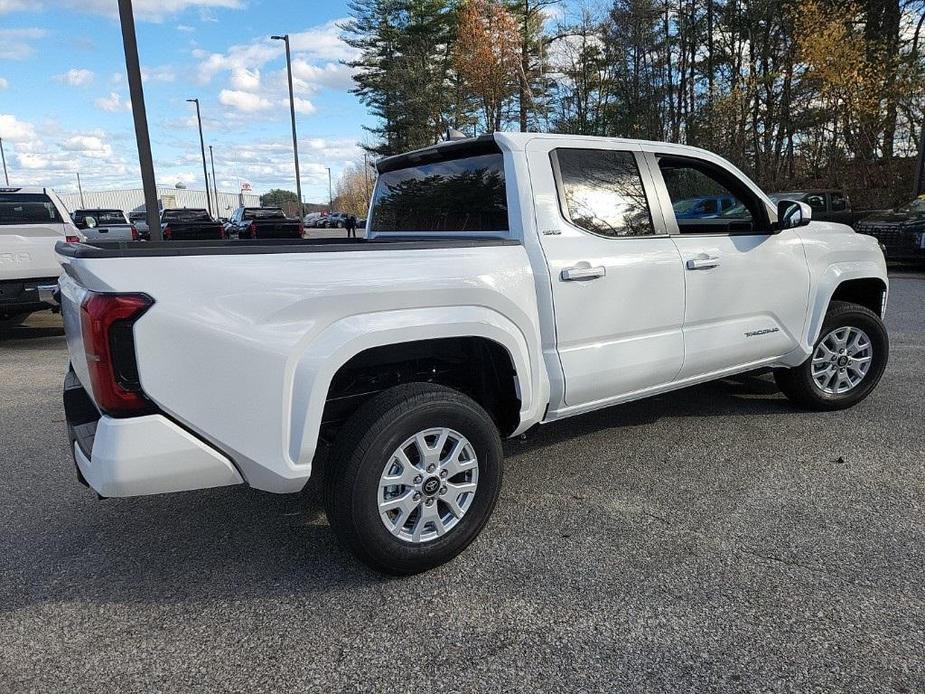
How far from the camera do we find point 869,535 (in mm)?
3016

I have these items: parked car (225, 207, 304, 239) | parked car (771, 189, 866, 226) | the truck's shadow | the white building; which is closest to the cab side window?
the truck's shadow

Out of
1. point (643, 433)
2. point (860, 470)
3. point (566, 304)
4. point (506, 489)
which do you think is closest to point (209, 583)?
point (506, 489)

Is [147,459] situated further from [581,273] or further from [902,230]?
[902,230]

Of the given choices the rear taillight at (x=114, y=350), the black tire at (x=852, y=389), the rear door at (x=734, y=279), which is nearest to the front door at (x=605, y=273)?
the rear door at (x=734, y=279)

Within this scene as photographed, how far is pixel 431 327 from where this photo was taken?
2734mm

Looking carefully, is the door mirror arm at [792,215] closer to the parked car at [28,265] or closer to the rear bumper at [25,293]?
the parked car at [28,265]

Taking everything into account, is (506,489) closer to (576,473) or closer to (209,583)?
(576,473)

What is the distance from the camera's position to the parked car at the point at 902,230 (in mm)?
12742

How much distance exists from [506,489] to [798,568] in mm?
1467

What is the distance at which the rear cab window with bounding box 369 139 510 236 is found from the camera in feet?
11.1

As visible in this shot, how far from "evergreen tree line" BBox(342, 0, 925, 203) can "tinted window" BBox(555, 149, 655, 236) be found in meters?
10.9

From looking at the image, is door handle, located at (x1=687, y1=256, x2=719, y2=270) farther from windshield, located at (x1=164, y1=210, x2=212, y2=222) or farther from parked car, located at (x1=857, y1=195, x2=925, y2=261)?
windshield, located at (x1=164, y1=210, x2=212, y2=222)

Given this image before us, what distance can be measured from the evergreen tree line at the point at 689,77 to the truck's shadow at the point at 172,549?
11811 millimetres

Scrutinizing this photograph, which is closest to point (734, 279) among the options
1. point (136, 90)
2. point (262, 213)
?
point (136, 90)
